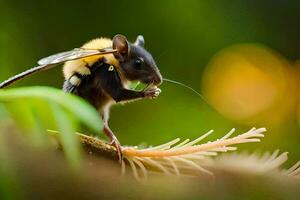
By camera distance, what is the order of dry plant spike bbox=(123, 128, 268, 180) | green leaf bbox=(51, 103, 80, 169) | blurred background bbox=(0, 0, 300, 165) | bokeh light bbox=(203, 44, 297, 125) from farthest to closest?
bokeh light bbox=(203, 44, 297, 125)
blurred background bbox=(0, 0, 300, 165)
dry plant spike bbox=(123, 128, 268, 180)
green leaf bbox=(51, 103, 80, 169)

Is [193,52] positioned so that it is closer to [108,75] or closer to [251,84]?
[251,84]

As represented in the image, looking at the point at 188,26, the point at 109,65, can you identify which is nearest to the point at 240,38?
the point at 188,26

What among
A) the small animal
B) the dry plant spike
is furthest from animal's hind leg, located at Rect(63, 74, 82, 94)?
the dry plant spike

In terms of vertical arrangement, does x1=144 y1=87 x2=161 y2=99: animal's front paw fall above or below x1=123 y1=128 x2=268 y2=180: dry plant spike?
above

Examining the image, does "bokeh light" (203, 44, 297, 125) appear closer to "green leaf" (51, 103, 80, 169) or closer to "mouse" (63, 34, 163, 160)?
"mouse" (63, 34, 163, 160)

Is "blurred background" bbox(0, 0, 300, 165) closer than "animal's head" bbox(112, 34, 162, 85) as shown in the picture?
No

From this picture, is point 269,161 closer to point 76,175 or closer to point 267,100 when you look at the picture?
point 76,175

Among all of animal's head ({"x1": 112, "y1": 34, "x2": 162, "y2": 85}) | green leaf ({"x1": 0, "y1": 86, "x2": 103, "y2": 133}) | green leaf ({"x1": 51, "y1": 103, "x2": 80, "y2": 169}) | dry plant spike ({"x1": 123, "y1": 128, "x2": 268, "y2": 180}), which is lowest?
dry plant spike ({"x1": 123, "y1": 128, "x2": 268, "y2": 180})
